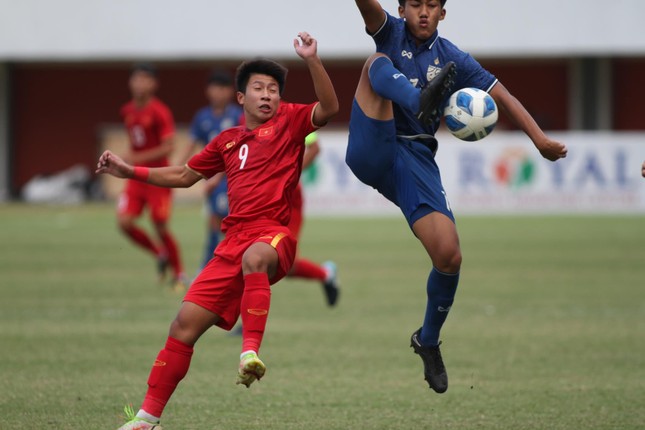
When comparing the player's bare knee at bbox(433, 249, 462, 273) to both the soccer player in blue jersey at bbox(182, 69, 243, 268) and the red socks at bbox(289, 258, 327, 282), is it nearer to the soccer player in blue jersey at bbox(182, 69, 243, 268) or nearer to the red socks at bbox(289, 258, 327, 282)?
the red socks at bbox(289, 258, 327, 282)

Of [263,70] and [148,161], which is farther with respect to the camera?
[148,161]

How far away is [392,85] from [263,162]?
84 cm

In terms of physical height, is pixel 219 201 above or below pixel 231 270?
above

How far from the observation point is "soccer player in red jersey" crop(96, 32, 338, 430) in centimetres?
593

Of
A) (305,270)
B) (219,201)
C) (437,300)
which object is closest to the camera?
(437,300)

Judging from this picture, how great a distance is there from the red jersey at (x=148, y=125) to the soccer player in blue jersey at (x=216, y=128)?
158cm

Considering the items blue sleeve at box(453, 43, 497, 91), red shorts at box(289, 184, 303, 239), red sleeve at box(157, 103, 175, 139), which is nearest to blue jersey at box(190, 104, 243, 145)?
red sleeve at box(157, 103, 175, 139)

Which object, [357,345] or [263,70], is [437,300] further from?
[357,345]

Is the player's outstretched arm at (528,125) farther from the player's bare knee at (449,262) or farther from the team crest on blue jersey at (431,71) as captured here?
the player's bare knee at (449,262)

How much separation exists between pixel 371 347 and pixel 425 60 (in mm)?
3621

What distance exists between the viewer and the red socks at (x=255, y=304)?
19.3 ft

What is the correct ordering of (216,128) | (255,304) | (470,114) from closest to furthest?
(255,304) < (470,114) < (216,128)

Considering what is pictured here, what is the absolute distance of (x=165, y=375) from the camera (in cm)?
592

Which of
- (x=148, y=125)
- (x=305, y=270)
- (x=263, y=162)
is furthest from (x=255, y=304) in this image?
(x=148, y=125)
